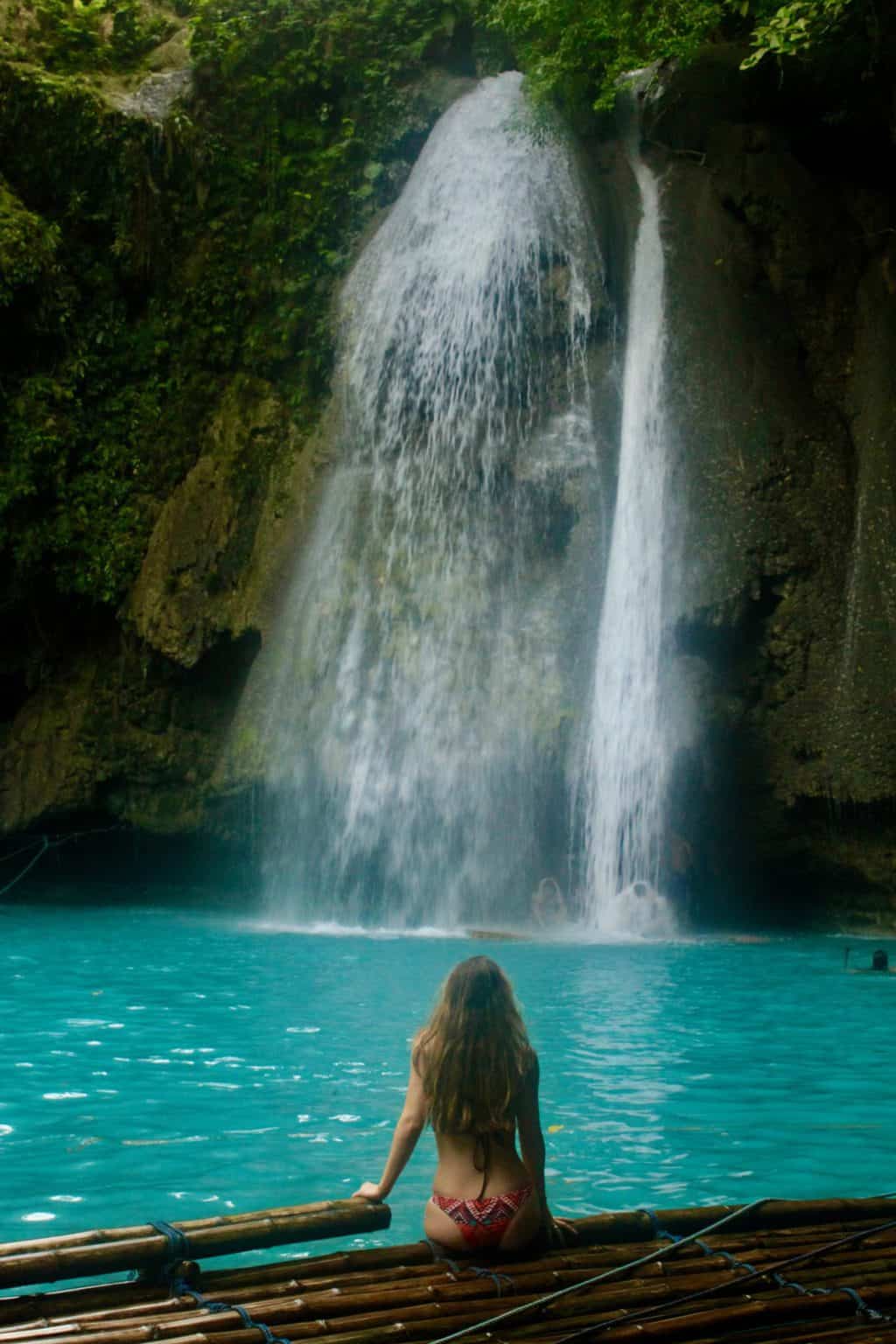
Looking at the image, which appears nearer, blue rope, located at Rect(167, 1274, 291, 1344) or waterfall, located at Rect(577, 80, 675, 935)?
blue rope, located at Rect(167, 1274, 291, 1344)

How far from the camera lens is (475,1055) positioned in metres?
3.53

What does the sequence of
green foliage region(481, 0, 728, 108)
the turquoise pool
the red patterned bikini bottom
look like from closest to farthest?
the red patterned bikini bottom → the turquoise pool → green foliage region(481, 0, 728, 108)

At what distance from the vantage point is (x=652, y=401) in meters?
14.4

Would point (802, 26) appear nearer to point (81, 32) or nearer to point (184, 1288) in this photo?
point (81, 32)

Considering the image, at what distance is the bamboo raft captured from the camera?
2.89 m

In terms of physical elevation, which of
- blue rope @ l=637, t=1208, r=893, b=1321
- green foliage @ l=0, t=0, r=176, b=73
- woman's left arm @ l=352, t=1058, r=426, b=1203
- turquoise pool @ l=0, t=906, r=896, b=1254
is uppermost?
green foliage @ l=0, t=0, r=176, b=73

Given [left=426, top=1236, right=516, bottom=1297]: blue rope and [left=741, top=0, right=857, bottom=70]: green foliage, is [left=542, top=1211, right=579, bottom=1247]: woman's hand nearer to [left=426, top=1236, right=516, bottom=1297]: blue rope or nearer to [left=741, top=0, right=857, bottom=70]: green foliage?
[left=426, top=1236, right=516, bottom=1297]: blue rope

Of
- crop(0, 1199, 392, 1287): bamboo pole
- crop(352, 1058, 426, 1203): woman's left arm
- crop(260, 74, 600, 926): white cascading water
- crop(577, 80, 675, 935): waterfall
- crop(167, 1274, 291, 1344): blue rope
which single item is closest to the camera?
crop(167, 1274, 291, 1344): blue rope

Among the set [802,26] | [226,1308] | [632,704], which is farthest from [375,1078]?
[802,26]

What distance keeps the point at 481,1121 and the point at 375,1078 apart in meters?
2.97

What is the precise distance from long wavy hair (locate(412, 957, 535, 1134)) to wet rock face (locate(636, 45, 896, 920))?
32.0 ft

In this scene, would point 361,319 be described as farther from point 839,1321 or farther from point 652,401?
point 839,1321

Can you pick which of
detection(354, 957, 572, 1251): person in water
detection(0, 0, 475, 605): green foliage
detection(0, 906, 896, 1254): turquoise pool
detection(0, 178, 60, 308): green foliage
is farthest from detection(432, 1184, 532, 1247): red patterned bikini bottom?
detection(0, 178, 60, 308): green foliage

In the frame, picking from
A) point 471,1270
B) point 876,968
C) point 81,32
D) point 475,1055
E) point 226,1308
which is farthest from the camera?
point 81,32
